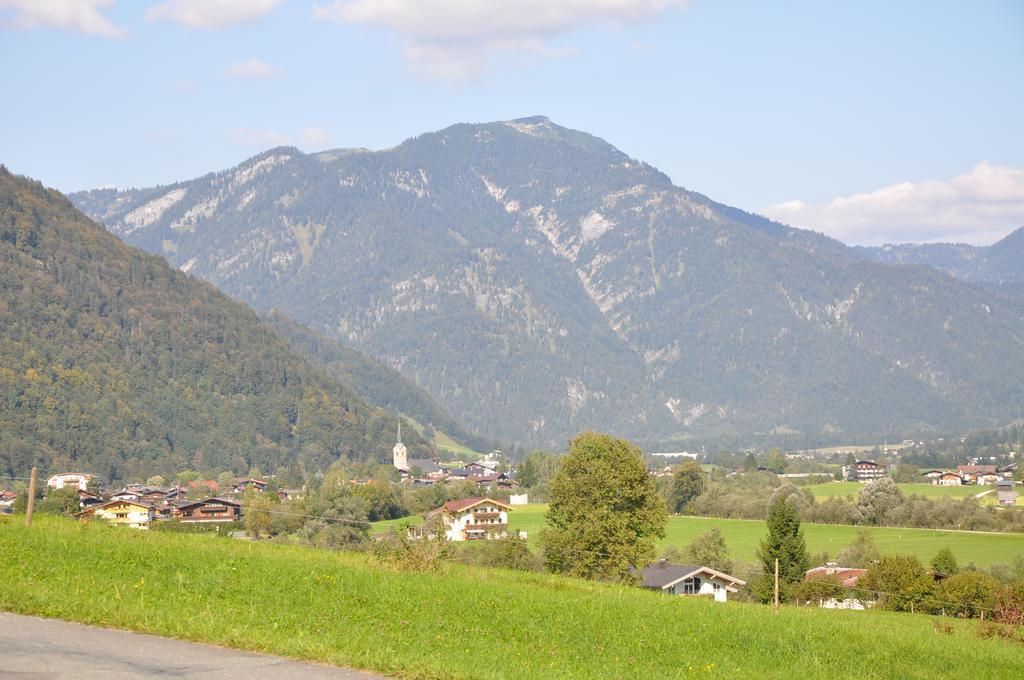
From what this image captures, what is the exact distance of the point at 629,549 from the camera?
48.4 meters

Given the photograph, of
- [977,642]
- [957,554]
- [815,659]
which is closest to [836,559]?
[957,554]

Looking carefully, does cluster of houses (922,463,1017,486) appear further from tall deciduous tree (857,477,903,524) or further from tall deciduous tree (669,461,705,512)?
tall deciduous tree (857,477,903,524)

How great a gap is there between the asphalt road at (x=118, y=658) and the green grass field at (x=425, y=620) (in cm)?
36

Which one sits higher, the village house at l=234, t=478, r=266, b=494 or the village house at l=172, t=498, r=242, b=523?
the village house at l=172, t=498, r=242, b=523

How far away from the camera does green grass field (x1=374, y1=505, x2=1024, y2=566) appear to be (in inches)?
3172

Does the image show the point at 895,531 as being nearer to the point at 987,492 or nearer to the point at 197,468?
the point at 987,492

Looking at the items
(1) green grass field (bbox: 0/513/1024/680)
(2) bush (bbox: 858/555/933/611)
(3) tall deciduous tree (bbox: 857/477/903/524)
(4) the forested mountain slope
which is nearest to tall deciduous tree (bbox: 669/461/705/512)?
(3) tall deciduous tree (bbox: 857/477/903/524)

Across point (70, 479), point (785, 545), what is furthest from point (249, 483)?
point (785, 545)

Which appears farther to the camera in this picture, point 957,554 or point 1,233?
point 1,233

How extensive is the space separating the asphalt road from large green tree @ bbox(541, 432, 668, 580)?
3245cm

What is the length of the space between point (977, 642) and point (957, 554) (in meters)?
60.0

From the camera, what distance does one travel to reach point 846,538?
95188mm

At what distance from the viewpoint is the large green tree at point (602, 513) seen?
47812 mm

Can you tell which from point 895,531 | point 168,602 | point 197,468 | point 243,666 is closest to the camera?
point 243,666
